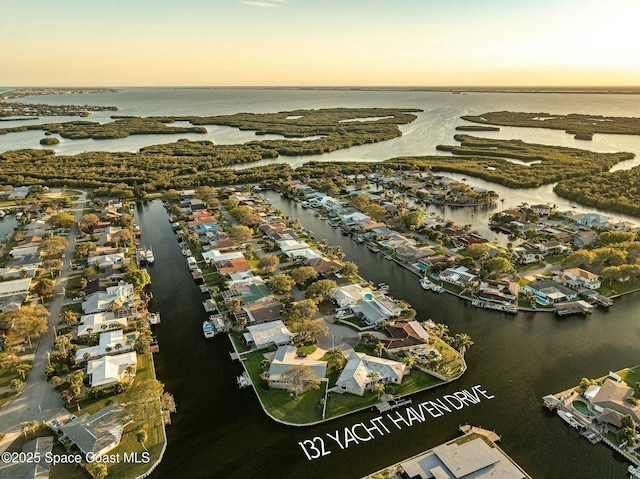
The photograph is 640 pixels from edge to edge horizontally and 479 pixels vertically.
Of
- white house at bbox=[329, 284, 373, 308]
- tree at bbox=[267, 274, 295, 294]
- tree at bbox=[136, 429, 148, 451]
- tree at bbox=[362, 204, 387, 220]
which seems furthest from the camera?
tree at bbox=[362, 204, 387, 220]

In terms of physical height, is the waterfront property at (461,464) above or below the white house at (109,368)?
below

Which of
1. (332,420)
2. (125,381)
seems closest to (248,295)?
(125,381)

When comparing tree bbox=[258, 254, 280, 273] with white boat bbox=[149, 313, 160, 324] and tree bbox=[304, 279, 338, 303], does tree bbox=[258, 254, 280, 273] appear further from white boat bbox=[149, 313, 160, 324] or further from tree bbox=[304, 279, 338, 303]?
white boat bbox=[149, 313, 160, 324]

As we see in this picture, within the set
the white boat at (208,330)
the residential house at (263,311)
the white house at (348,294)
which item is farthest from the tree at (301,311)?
Result: the white boat at (208,330)

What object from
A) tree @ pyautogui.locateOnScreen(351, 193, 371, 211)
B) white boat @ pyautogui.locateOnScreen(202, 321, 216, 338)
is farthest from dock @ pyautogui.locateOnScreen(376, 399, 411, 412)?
tree @ pyautogui.locateOnScreen(351, 193, 371, 211)

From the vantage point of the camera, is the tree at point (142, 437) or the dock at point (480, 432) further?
the dock at point (480, 432)

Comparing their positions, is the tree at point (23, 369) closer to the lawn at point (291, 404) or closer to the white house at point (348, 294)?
the lawn at point (291, 404)
